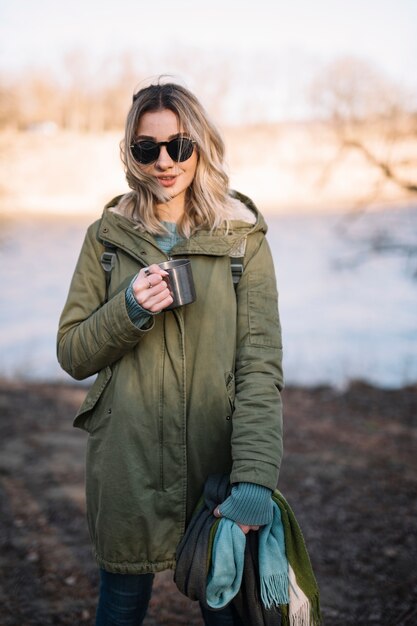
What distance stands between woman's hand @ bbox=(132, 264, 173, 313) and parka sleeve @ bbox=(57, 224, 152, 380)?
0.20 ft

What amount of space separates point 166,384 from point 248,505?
Answer: 0.43m

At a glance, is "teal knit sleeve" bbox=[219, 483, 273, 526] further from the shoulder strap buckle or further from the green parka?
the shoulder strap buckle

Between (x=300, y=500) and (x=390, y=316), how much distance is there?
6.71 metres

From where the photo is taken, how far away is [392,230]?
8773mm

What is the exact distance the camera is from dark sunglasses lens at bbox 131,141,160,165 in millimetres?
1920

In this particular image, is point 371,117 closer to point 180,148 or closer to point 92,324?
point 180,148

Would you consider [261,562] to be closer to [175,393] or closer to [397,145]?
[175,393]

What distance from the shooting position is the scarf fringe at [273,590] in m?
1.71

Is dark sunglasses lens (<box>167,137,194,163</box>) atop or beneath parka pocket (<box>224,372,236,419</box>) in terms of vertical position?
atop

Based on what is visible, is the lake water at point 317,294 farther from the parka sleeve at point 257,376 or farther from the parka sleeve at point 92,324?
the parka sleeve at point 257,376

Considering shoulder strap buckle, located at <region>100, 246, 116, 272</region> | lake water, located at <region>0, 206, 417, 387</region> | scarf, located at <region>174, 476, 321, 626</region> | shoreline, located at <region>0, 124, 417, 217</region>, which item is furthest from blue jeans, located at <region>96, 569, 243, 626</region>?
lake water, located at <region>0, 206, 417, 387</region>

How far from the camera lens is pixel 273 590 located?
67.2 inches

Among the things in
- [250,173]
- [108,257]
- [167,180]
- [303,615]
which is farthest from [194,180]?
[250,173]

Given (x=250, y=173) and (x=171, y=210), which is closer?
(x=171, y=210)
